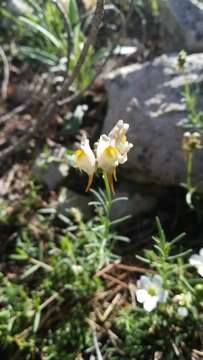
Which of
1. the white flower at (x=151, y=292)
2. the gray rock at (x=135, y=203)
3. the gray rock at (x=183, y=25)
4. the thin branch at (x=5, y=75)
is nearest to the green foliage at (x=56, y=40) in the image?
the thin branch at (x=5, y=75)

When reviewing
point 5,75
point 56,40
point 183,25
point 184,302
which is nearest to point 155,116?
point 183,25

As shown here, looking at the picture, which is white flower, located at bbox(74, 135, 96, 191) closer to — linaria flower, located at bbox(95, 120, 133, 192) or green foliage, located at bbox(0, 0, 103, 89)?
linaria flower, located at bbox(95, 120, 133, 192)

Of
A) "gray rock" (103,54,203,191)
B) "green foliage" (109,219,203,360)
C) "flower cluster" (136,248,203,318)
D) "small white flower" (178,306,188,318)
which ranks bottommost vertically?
"green foliage" (109,219,203,360)

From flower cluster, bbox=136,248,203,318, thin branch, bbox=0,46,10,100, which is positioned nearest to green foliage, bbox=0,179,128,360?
flower cluster, bbox=136,248,203,318

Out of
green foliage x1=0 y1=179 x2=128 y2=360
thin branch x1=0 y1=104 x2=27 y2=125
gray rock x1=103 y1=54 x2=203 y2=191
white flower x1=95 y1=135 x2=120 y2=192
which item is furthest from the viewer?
thin branch x1=0 y1=104 x2=27 y2=125

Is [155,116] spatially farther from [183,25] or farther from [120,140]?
[120,140]

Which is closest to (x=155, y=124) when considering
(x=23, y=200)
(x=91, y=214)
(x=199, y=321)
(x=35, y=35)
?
(x=91, y=214)

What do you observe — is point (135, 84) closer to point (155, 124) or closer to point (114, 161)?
point (155, 124)
